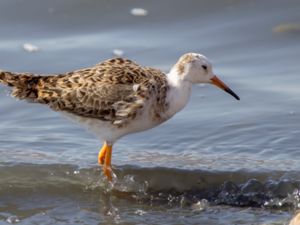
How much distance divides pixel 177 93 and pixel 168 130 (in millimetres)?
1433

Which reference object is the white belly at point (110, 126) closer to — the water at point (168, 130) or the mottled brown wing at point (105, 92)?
the mottled brown wing at point (105, 92)

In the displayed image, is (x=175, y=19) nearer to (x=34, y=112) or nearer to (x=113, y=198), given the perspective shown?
(x=34, y=112)

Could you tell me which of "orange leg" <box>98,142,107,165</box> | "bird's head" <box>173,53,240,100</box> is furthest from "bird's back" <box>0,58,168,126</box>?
"orange leg" <box>98,142,107,165</box>

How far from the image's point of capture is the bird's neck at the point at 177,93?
28.2 ft

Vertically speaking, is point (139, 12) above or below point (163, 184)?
above

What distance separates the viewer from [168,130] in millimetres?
10008

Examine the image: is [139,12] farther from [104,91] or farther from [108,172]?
[104,91]

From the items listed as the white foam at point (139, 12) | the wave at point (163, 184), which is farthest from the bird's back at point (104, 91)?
the white foam at point (139, 12)

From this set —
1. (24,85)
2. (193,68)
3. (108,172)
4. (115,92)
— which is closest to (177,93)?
(193,68)

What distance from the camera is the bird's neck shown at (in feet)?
28.2

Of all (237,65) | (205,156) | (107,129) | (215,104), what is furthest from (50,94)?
(237,65)

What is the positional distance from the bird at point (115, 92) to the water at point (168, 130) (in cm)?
68

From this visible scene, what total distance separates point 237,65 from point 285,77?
630 millimetres

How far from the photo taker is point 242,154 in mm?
9430
